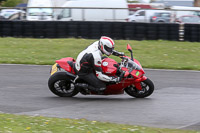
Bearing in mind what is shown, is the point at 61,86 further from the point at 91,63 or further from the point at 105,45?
the point at 105,45

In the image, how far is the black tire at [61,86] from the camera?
909cm

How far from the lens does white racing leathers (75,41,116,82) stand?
8734 millimetres

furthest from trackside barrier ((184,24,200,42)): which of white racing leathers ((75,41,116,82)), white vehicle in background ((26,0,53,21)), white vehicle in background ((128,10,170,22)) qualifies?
white racing leathers ((75,41,116,82))

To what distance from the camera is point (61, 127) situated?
6301mm

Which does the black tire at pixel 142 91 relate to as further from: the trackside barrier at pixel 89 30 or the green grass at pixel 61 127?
the trackside barrier at pixel 89 30

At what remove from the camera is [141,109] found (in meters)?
8.24

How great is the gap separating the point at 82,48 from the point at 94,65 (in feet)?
30.1

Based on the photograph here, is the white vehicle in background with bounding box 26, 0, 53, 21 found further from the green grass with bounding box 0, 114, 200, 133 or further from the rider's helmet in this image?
the green grass with bounding box 0, 114, 200, 133

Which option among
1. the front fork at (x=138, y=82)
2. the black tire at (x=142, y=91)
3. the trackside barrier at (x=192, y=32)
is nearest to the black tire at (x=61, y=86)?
the black tire at (x=142, y=91)

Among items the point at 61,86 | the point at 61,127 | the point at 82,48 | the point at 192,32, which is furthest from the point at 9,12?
the point at 61,127

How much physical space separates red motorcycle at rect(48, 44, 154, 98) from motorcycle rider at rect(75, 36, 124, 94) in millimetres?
134

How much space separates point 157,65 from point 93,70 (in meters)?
5.20

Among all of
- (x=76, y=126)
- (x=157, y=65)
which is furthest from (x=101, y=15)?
(x=76, y=126)

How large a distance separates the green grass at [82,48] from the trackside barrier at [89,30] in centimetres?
35
